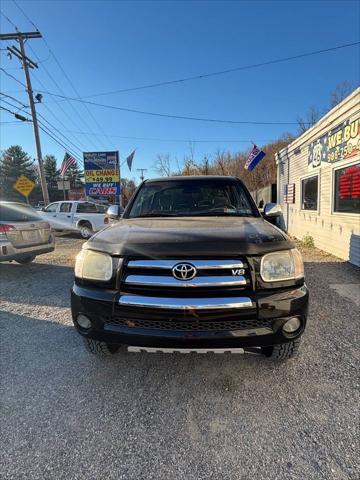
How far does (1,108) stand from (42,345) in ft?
60.3

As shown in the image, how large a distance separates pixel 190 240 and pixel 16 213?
535 cm

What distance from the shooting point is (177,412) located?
2.22 m

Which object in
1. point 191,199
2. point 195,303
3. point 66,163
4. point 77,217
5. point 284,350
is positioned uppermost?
point 66,163

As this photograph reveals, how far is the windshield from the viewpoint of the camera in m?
3.58

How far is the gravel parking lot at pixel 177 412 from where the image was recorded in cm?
178

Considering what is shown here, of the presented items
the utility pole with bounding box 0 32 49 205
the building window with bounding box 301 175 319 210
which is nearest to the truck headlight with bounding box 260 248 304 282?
the building window with bounding box 301 175 319 210

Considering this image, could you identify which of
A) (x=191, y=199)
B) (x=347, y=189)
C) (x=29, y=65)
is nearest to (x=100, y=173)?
(x=29, y=65)

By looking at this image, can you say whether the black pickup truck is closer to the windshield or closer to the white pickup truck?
the windshield

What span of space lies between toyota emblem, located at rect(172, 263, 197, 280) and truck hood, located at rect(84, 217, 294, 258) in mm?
88

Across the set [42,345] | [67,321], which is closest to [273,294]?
[42,345]

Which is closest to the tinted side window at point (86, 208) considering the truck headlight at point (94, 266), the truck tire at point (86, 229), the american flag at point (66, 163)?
the truck tire at point (86, 229)

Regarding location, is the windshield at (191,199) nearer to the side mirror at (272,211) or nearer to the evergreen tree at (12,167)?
the side mirror at (272,211)

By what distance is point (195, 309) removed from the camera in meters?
2.11

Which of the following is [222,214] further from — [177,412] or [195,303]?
[177,412]
